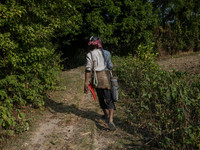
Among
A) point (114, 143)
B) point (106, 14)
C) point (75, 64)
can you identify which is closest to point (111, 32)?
point (106, 14)

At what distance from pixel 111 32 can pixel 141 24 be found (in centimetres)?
287

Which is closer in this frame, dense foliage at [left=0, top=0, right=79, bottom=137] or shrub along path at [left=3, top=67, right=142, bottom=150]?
shrub along path at [left=3, top=67, right=142, bottom=150]

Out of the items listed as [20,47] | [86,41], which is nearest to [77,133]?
[20,47]

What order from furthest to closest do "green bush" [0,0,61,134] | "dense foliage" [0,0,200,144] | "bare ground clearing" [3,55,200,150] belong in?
"green bush" [0,0,61,134] → "dense foliage" [0,0,200,144] → "bare ground clearing" [3,55,200,150]

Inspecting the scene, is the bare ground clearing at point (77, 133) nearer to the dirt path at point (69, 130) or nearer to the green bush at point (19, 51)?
the dirt path at point (69, 130)

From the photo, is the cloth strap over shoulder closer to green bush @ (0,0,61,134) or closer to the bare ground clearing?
the bare ground clearing

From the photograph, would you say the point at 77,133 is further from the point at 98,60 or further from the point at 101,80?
the point at 98,60

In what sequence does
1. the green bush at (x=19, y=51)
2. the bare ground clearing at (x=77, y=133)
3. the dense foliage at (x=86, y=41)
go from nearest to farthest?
the bare ground clearing at (x=77, y=133) < the dense foliage at (x=86, y=41) < the green bush at (x=19, y=51)

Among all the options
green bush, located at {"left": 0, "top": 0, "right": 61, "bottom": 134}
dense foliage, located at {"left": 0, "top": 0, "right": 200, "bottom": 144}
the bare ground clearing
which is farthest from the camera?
green bush, located at {"left": 0, "top": 0, "right": 61, "bottom": 134}

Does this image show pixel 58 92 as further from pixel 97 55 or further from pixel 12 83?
pixel 97 55

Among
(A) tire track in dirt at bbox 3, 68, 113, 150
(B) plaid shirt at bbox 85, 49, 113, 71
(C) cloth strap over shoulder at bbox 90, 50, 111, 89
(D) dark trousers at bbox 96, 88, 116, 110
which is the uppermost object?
(B) plaid shirt at bbox 85, 49, 113, 71

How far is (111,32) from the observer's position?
1487 cm

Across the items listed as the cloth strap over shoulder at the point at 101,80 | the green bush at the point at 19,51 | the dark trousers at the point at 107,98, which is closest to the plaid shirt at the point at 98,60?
the cloth strap over shoulder at the point at 101,80

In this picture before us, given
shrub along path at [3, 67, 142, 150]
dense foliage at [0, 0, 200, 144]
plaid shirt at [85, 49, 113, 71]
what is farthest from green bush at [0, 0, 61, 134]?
plaid shirt at [85, 49, 113, 71]
